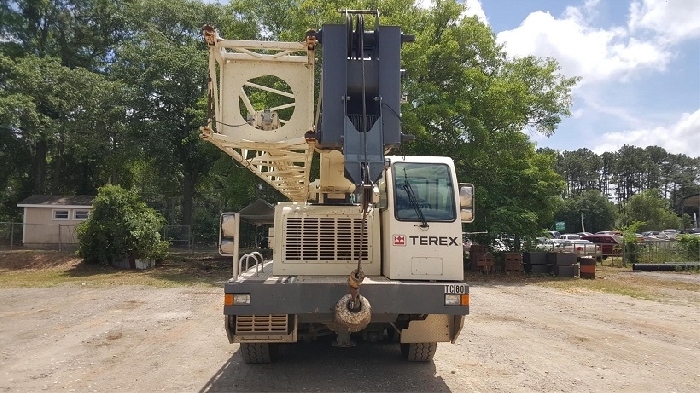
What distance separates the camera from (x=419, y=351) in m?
6.97

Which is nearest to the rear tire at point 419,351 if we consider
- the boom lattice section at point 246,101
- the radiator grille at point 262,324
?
the radiator grille at point 262,324

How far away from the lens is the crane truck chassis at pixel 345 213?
5422 millimetres

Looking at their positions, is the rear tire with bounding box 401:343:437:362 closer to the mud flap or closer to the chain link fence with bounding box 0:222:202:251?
the mud flap

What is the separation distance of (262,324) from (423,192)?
235 centimetres

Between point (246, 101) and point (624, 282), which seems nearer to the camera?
point (246, 101)

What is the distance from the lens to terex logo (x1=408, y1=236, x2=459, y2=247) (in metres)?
6.12

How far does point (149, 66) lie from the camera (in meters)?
30.7

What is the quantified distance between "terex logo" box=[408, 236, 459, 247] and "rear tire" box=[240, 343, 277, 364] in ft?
7.48

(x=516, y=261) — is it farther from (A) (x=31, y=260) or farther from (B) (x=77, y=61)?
(B) (x=77, y=61)

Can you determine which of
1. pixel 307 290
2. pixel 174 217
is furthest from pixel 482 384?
pixel 174 217

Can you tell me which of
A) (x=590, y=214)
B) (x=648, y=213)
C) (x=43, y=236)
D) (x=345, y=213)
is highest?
(x=590, y=214)

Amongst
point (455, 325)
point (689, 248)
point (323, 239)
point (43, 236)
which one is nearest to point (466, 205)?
point (455, 325)

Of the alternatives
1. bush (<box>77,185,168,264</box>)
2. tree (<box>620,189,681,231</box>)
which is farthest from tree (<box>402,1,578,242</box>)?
tree (<box>620,189,681,231</box>)

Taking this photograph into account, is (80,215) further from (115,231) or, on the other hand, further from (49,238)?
(115,231)
